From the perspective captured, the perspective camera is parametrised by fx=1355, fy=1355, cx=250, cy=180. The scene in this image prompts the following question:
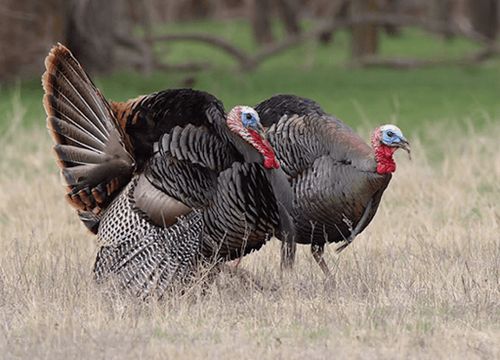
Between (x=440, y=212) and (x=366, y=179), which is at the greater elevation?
(x=366, y=179)

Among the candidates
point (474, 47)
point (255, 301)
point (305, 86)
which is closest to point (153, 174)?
point (255, 301)

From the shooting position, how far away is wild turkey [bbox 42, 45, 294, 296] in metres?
6.56

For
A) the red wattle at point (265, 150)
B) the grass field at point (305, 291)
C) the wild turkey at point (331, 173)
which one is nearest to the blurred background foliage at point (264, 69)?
the grass field at point (305, 291)

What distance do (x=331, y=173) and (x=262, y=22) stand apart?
19.2 m

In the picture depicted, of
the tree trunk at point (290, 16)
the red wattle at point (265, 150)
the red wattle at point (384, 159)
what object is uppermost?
the red wattle at point (265, 150)

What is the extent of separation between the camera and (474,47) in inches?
1028

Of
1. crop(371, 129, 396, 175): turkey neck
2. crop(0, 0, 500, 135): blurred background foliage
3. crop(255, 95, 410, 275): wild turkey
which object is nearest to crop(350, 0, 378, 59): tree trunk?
crop(0, 0, 500, 135): blurred background foliage

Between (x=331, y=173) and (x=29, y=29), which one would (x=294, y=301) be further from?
(x=29, y=29)

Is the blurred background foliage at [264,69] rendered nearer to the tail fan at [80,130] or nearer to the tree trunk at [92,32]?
the tree trunk at [92,32]

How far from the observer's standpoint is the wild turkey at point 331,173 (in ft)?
22.9

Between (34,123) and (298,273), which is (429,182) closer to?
(298,273)

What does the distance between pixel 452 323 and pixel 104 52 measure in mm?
12241

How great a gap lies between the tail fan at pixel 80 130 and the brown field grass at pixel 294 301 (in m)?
0.53

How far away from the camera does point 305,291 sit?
21.6 ft
